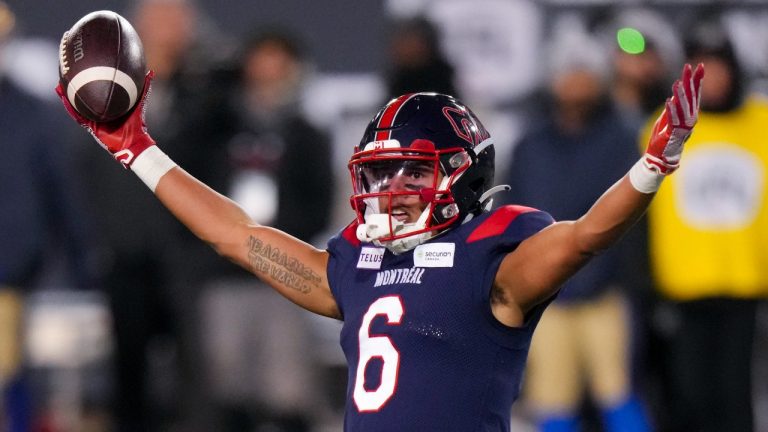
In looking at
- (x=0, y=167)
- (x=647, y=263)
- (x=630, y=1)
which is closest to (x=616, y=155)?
(x=647, y=263)

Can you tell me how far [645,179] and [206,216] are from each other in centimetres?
130

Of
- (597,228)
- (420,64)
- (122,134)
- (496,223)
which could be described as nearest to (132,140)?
A: (122,134)

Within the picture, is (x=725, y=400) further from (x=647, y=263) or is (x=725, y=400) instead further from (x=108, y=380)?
(x=108, y=380)

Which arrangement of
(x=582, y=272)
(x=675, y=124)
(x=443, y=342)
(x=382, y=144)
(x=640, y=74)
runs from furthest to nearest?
(x=640, y=74) → (x=582, y=272) → (x=382, y=144) → (x=443, y=342) → (x=675, y=124)

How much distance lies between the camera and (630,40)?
745cm

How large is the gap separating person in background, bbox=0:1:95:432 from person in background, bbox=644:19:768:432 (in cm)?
263

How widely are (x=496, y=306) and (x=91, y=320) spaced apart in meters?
4.59

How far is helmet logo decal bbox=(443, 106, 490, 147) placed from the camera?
3.87 metres

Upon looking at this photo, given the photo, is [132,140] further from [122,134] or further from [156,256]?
[156,256]

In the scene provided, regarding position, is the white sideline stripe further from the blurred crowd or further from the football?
the blurred crowd

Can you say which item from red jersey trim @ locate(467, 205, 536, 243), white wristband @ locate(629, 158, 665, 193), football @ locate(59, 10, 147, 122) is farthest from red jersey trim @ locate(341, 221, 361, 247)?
white wristband @ locate(629, 158, 665, 193)

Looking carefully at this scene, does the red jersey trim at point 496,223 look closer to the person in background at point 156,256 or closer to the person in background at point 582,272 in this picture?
the person in background at point 582,272

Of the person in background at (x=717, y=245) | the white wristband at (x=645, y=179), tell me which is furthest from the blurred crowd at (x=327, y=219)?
the white wristband at (x=645, y=179)

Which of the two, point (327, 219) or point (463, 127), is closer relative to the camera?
point (463, 127)
